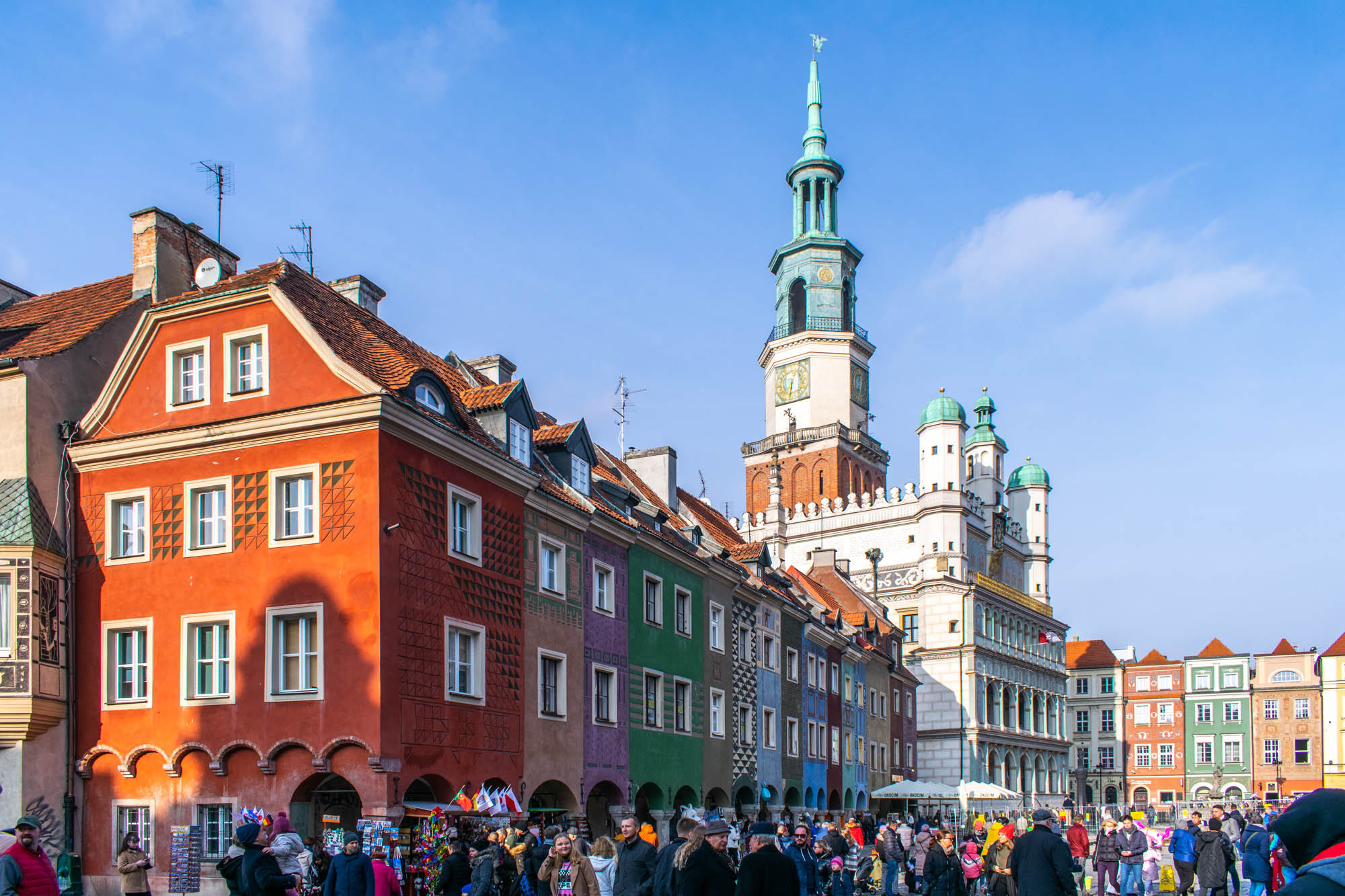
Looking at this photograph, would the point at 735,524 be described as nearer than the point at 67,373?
No

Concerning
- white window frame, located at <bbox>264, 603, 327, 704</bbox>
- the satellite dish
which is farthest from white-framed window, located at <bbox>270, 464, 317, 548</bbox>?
the satellite dish

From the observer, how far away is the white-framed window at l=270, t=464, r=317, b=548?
2230 centimetres

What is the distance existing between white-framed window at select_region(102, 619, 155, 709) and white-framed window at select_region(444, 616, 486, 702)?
201 inches

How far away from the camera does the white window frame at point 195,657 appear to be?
22078 mm

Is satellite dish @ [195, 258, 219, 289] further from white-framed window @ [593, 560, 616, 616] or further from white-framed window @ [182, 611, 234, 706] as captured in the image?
white-framed window @ [593, 560, 616, 616]

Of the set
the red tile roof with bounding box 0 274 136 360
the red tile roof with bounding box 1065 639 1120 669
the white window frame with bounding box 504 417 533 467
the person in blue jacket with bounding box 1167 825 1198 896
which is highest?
the red tile roof with bounding box 0 274 136 360

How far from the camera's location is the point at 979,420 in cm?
9431

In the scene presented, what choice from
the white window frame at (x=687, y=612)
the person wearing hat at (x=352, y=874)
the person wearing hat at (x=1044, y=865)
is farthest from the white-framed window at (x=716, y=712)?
the person wearing hat at (x=1044, y=865)

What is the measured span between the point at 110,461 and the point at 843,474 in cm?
6491

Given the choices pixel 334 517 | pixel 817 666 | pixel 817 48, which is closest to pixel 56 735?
pixel 334 517

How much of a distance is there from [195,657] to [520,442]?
783 centimetres

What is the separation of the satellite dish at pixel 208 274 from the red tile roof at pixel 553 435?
24.3 feet

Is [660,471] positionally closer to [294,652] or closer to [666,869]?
[294,652]

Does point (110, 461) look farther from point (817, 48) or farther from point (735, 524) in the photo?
point (817, 48)
